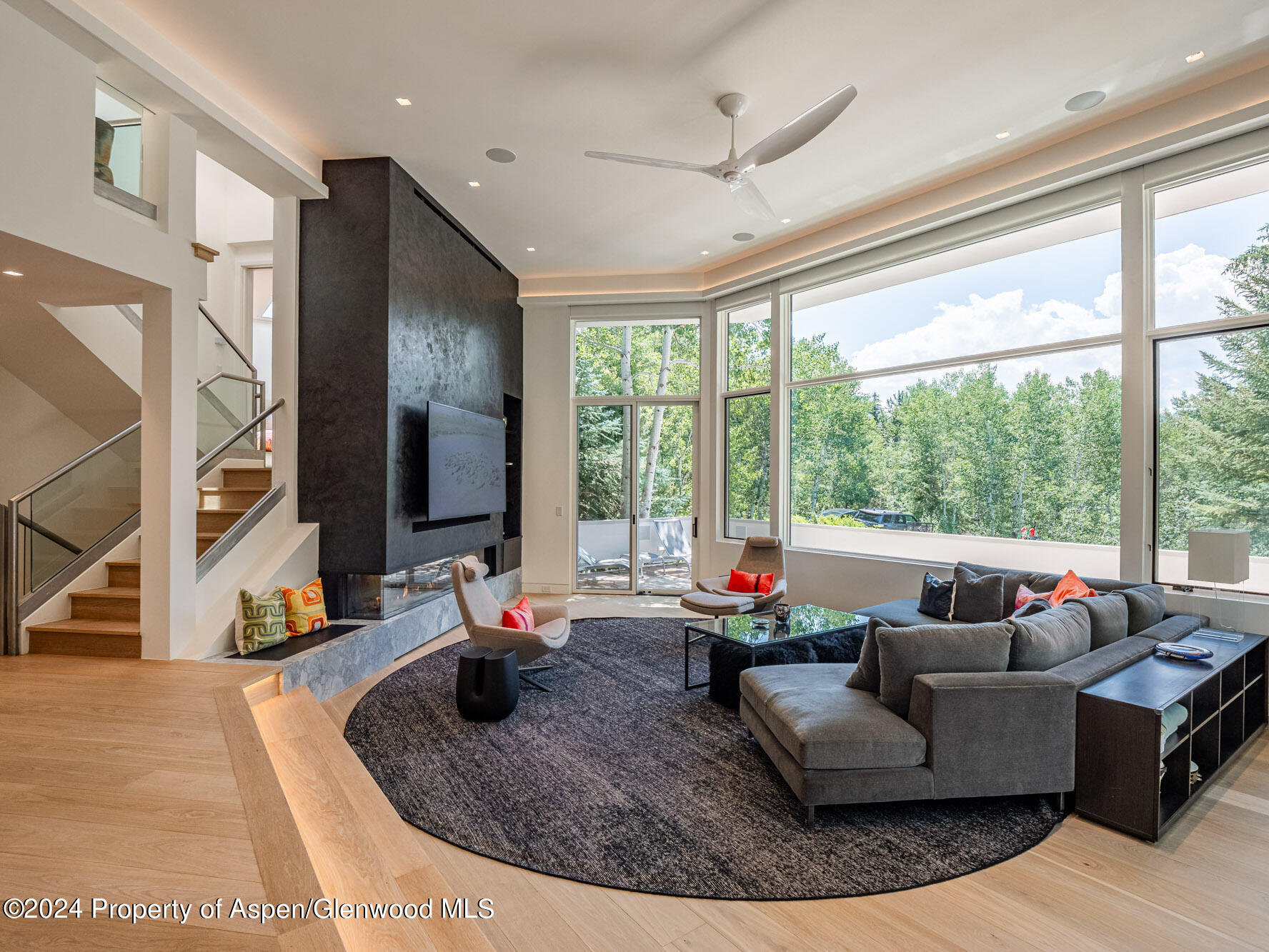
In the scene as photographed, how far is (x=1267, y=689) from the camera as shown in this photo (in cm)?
369

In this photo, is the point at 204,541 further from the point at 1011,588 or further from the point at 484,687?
the point at 1011,588

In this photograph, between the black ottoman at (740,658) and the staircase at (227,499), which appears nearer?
the black ottoman at (740,658)

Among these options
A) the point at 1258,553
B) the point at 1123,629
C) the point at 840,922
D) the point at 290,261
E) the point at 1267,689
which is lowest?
the point at 840,922

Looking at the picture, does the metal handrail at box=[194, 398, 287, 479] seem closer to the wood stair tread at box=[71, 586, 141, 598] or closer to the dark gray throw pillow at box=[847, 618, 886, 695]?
the wood stair tread at box=[71, 586, 141, 598]

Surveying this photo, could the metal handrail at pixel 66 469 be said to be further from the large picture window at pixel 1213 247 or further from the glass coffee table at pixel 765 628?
the large picture window at pixel 1213 247

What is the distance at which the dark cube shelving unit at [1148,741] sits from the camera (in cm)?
250

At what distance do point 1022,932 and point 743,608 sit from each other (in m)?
3.45

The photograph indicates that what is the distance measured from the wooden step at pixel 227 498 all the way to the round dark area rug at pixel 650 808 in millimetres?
2109

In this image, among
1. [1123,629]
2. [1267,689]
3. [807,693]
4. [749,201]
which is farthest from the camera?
[749,201]

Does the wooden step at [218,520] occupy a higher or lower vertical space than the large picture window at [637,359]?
lower

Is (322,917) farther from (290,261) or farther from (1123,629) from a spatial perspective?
(290,261)

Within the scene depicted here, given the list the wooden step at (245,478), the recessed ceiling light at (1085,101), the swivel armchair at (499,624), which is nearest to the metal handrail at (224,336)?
the wooden step at (245,478)

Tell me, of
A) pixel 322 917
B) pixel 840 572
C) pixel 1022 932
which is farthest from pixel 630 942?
pixel 840 572

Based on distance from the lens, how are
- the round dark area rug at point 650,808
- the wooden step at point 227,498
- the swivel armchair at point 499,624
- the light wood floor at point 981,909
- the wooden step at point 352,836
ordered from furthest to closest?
the wooden step at point 227,498, the swivel armchair at point 499,624, the round dark area rug at point 650,808, the light wood floor at point 981,909, the wooden step at point 352,836
